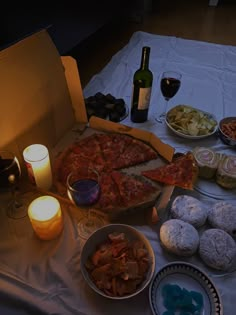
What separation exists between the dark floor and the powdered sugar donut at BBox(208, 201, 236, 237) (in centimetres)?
145

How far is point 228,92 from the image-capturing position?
147cm

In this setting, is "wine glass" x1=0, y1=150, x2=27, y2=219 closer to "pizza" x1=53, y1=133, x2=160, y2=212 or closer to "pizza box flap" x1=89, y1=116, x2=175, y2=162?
"pizza" x1=53, y1=133, x2=160, y2=212

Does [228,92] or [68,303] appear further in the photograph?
[228,92]

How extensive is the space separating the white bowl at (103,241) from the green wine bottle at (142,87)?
0.58 m

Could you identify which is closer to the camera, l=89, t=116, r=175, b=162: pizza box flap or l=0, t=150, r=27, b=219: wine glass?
l=0, t=150, r=27, b=219: wine glass

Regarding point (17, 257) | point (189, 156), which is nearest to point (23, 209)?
point (17, 257)

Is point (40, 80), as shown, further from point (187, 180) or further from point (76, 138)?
point (187, 180)

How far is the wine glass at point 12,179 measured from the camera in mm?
766

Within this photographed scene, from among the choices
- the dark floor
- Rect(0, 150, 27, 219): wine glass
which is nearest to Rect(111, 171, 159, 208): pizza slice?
Rect(0, 150, 27, 219): wine glass

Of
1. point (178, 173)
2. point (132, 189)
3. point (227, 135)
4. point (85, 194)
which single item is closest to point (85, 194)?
point (85, 194)

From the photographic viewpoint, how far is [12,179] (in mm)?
773

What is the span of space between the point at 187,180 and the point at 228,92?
767mm

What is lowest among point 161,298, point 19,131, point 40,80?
point 161,298

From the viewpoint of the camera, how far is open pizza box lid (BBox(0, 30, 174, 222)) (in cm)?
89
